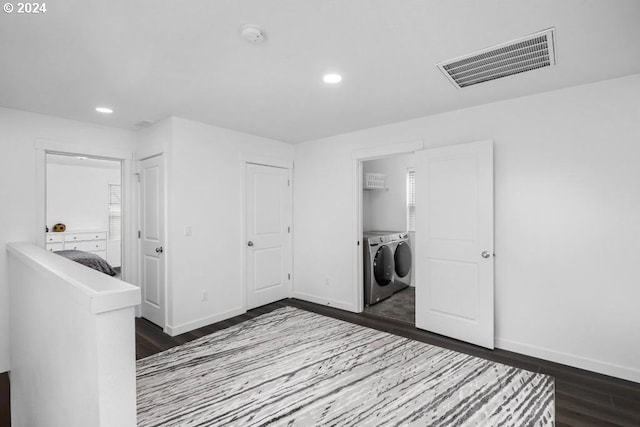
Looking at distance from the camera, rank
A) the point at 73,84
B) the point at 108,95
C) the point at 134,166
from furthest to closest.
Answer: the point at 134,166
the point at 108,95
the point at 73,84

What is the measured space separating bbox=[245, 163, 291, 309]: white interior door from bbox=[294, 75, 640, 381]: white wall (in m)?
2.19

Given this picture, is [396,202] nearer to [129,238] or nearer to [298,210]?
[298,210]

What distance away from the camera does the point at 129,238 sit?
385 cm

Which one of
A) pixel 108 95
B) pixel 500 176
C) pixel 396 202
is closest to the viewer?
pixel 108 95

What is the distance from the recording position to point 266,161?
4262 millimetres

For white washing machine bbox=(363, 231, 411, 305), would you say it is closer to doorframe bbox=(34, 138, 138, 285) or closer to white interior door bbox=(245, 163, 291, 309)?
white interior door bbox=(245, 163, 291, 309)

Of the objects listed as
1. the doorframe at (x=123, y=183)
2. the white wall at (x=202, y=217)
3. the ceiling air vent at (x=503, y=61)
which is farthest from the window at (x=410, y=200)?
the doorframe at (x=123, y=183)

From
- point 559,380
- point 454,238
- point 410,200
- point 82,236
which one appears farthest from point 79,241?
point 559,380

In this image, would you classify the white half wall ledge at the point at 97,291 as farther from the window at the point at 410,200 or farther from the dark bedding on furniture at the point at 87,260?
the window at the point at 410,200

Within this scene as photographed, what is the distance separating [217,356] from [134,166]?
2.54 m

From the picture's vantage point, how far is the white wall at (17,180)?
290cm

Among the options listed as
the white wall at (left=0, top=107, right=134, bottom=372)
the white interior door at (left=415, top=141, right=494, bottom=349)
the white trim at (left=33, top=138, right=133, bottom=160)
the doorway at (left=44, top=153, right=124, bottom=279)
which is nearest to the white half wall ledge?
the white wall at (left=0, top=107, right=134, bottom=372)

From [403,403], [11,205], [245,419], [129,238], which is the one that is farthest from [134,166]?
[403,403]

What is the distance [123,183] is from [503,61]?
4.11 m
